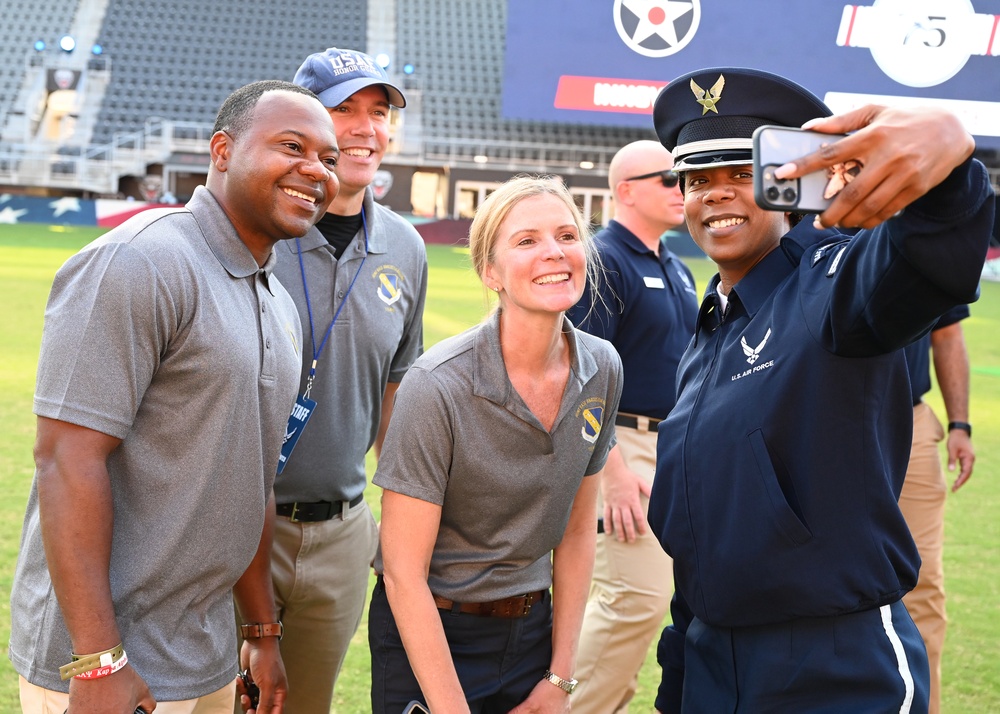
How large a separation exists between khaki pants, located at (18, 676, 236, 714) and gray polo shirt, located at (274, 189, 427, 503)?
2.51ft

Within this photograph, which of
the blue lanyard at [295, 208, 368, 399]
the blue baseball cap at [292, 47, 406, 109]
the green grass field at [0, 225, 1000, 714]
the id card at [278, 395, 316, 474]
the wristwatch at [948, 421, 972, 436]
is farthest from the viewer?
the wristwatch at [948, 421, 972, 436]

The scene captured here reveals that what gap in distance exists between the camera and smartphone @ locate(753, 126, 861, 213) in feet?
4.32

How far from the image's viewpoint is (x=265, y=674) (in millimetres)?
2467

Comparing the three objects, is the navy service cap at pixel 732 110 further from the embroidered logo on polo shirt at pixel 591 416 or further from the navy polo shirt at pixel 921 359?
the navy polo shirt at pixel 921 359

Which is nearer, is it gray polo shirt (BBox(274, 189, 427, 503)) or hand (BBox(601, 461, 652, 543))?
gray polo shirt (BBox(274, 189, 427, 503))

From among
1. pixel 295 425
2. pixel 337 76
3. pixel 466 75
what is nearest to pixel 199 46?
pixel 466 75

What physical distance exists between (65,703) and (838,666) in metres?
1.48

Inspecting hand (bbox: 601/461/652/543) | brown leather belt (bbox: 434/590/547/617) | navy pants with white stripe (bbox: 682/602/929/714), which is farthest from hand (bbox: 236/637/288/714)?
hand (bbox: 601/461/652/543)

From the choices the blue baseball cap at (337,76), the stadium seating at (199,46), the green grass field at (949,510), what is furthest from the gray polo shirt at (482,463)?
the stadium seating at (199,46)

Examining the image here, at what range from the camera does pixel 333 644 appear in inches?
118

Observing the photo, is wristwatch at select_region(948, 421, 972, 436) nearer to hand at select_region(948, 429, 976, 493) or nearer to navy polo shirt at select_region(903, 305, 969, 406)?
hand at select_region(948, 429, 976, 493)

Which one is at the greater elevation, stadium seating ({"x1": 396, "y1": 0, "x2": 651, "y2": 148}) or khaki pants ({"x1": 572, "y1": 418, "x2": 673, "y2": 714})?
stadium seating ({"x1": 396, "y1": 0, "x2": 651, "y2": 148})

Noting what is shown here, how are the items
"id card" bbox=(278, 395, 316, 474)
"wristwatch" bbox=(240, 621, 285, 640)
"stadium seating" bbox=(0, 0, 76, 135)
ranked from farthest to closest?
"stadium seating" bbox=(0, 0, 76, 135) < "id card" bbox=(278, 395, 316, 474) < "wristwatch" bbox=(240, 621, 285, 640)

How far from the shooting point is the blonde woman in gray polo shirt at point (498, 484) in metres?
2.21
